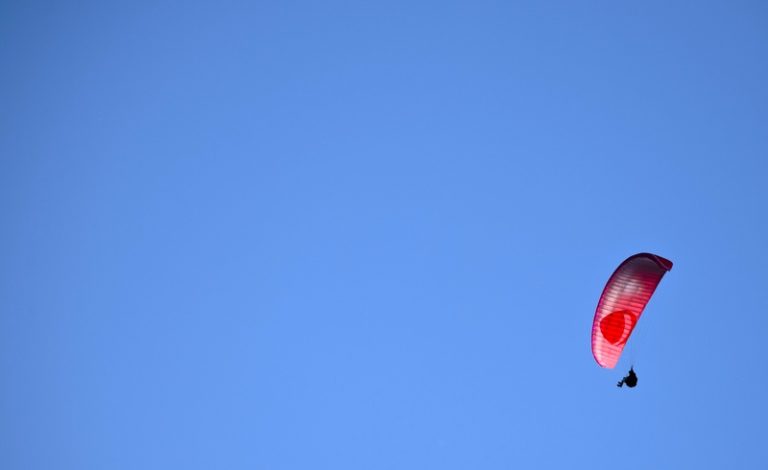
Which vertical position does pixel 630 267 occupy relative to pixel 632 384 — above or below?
above

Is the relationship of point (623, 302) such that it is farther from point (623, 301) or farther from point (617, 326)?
point (617, 326)

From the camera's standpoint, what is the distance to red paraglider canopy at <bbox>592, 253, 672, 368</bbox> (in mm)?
26641

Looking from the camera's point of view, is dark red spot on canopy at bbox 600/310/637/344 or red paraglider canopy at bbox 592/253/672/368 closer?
red paraglider canopy at bbox 592/253/672/368

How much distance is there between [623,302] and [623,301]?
35 millimetres

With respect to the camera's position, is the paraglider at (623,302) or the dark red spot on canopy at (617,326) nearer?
the paraglider at (623,302)

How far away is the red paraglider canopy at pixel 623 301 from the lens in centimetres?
2664

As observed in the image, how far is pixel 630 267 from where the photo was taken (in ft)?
88.0

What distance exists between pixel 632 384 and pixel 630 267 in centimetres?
348

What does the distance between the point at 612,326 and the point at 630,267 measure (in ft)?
6.98

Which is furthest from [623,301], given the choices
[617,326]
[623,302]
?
[617,326]

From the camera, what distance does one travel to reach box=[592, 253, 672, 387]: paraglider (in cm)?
2666

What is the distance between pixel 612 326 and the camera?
91.5ft

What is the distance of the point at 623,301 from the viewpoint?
27.4 metres

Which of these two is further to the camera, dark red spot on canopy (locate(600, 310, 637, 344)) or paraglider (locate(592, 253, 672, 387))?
dark red spot on canopy (locate(600, 310, 637, 344))
